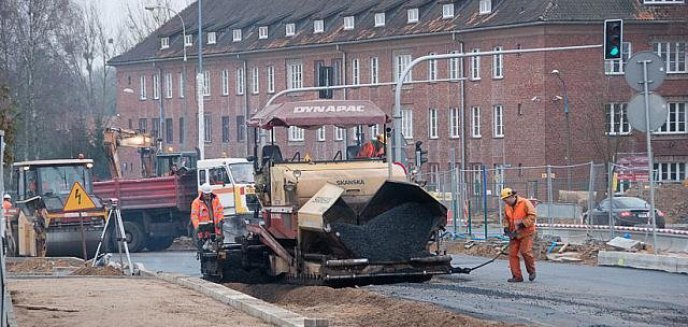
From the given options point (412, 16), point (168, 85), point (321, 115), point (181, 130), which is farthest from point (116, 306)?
point (168, 85)

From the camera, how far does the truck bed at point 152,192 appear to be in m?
39.5

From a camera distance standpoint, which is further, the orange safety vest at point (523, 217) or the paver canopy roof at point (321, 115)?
the orange safety vest at point (523, 217)

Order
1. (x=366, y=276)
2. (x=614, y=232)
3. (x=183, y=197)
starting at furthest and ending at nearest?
(x=183, y=197)
(x=614, y=232)
(x=366, y=276)

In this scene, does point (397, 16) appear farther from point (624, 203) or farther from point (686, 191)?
point (624, 203)

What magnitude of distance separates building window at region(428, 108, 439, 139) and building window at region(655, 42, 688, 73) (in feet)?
34.7

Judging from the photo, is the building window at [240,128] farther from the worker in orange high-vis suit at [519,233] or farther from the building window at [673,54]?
the worker in orange high-vis suit at [519,233]

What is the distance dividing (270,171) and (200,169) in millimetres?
18119

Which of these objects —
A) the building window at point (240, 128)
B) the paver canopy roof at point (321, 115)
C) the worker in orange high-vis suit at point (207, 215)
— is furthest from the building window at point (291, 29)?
the paver canopy roof at point (321, 115)

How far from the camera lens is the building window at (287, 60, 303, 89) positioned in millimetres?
72438

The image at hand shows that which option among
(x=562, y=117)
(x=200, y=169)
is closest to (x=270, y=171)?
(x=200, y=169)

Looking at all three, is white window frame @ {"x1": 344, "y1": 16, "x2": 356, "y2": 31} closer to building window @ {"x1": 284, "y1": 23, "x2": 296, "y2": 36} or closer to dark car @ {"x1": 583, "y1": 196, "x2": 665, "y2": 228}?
building window @ {"x1": 284, "y1": 23, "x2": 296, "y2": 36}

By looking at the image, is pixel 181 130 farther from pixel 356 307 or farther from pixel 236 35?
pixel 356 307

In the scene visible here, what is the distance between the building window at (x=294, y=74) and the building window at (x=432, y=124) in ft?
31.0

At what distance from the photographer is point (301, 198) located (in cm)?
1998
